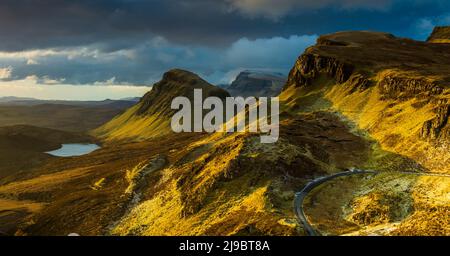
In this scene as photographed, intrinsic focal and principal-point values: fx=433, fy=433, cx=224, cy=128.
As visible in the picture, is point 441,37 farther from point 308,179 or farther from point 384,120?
point 308,179

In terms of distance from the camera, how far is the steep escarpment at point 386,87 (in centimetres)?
8294

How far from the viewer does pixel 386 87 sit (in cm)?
11494

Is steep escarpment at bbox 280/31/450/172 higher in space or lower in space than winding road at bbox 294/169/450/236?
higher

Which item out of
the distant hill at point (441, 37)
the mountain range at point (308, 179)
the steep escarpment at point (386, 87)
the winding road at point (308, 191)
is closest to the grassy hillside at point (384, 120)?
the steep escarpment at point (386, 87)

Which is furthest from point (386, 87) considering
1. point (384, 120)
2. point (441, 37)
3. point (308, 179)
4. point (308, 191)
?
point (441, 37)

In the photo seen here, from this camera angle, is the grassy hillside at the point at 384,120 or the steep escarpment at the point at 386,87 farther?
the steep escarpment at the point at 386,87

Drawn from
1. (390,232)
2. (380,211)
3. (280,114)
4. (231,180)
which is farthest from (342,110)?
(390,232)

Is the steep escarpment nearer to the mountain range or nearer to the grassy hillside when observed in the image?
the grassy hillside

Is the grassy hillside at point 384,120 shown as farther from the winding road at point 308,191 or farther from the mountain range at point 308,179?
the winding road at point 308,191

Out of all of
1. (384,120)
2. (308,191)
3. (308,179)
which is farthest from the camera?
(384,120)

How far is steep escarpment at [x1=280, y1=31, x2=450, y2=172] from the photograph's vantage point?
8294cm

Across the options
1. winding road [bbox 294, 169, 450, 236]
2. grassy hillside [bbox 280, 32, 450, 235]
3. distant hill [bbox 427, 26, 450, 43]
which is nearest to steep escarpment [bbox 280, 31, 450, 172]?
grassy hillside [bbox 280, 32, 450, 235]

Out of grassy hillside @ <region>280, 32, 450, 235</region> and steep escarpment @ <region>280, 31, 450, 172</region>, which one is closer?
grassy hillside @ <region>280, 32, 450, 235</region>
